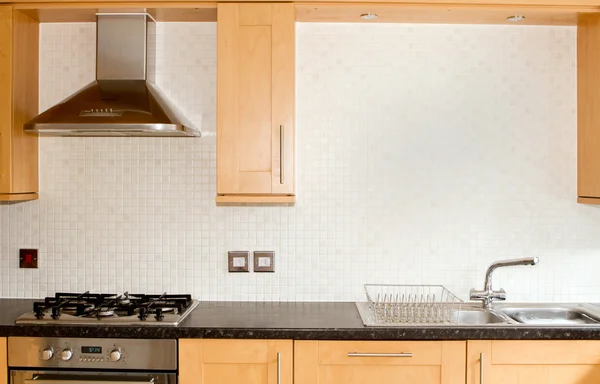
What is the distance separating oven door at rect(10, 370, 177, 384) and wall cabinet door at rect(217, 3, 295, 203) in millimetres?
791

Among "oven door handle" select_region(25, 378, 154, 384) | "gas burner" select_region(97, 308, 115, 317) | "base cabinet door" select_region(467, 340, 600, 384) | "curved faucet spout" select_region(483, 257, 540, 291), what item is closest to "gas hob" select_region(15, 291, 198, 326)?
"gas burner" select_region(97, 308, 115, 317)

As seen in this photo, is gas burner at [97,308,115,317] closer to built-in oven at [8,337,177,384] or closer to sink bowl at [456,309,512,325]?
built-in oven at [8,337,177,384]

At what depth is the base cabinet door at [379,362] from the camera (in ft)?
7.46

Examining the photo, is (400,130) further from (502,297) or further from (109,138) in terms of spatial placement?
(109,138)

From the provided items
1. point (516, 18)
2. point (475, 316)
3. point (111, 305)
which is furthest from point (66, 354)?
point (516, 18)

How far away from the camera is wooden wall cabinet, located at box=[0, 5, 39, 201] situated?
2.58 m

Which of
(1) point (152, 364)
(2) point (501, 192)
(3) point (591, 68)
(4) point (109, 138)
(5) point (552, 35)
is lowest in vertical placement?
(1) point (152, 364)

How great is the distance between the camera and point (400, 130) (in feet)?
9.32

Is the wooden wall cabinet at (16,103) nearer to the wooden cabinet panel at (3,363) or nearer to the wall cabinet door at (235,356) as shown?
the wooden cabinet panel at (3,363)

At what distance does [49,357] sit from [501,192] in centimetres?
212

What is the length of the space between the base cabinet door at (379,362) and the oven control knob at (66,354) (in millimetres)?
872

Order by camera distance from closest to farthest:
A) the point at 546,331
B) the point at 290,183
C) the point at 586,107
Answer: the point at 546,331, the point at 290,183, the point at 586,107

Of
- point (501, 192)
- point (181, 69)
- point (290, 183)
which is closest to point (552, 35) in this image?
point (501, 192)

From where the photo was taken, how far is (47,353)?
227cm
